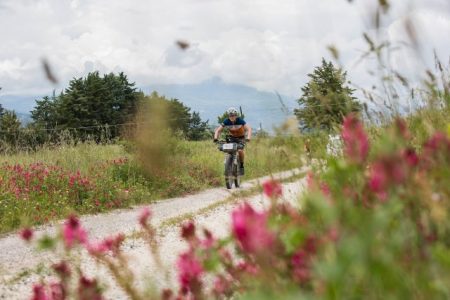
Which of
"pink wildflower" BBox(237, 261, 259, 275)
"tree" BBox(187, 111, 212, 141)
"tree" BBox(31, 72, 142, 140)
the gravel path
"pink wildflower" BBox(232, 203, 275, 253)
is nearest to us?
"pink wildflower" BBox(232, 203, 275, 253)

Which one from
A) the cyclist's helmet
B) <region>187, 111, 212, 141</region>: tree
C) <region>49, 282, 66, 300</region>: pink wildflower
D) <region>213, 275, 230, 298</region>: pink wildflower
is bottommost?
<region>49, 282, 66, 300</region>: pink wildflower

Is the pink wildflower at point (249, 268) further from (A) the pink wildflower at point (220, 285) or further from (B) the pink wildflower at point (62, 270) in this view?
(B) the pink wildflower at point (62, 270)

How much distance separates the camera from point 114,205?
11062 millimetres

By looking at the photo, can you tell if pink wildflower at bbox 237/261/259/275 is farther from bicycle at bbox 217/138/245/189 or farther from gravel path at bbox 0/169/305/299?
bicycle at bbox 217/138/245/189

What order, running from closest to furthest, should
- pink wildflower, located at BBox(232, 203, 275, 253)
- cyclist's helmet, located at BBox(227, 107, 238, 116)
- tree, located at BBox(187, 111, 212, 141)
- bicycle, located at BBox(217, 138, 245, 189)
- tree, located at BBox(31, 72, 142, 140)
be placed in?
pink wildflower, located at BBox(232, 203, 275, 253), cyclist's helmet, located at BBox(227, 107, 238, 116), bicycle, located at BBox(217, 138, 245, 189), tree, located at BBox(187, 111, 212, 141), tree, located at BBox(31, 72, 142, 140)

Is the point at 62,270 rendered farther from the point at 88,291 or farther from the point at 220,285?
the point at 220,285

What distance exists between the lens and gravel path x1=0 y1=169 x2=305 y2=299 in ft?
14.9

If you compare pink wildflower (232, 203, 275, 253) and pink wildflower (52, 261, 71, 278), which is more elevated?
pink wildflower (232, 203, 275, 253)

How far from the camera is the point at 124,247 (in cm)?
619

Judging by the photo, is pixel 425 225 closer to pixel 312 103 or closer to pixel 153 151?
pixel 153 151

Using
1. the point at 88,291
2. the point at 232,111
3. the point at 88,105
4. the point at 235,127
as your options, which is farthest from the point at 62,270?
the point at 88,105

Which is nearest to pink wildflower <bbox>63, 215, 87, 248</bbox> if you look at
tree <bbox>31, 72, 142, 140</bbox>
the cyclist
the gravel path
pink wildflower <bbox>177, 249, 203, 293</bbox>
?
the gravel path

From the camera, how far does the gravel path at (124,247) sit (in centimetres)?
453

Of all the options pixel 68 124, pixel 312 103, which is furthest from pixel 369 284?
pixel 68 124
